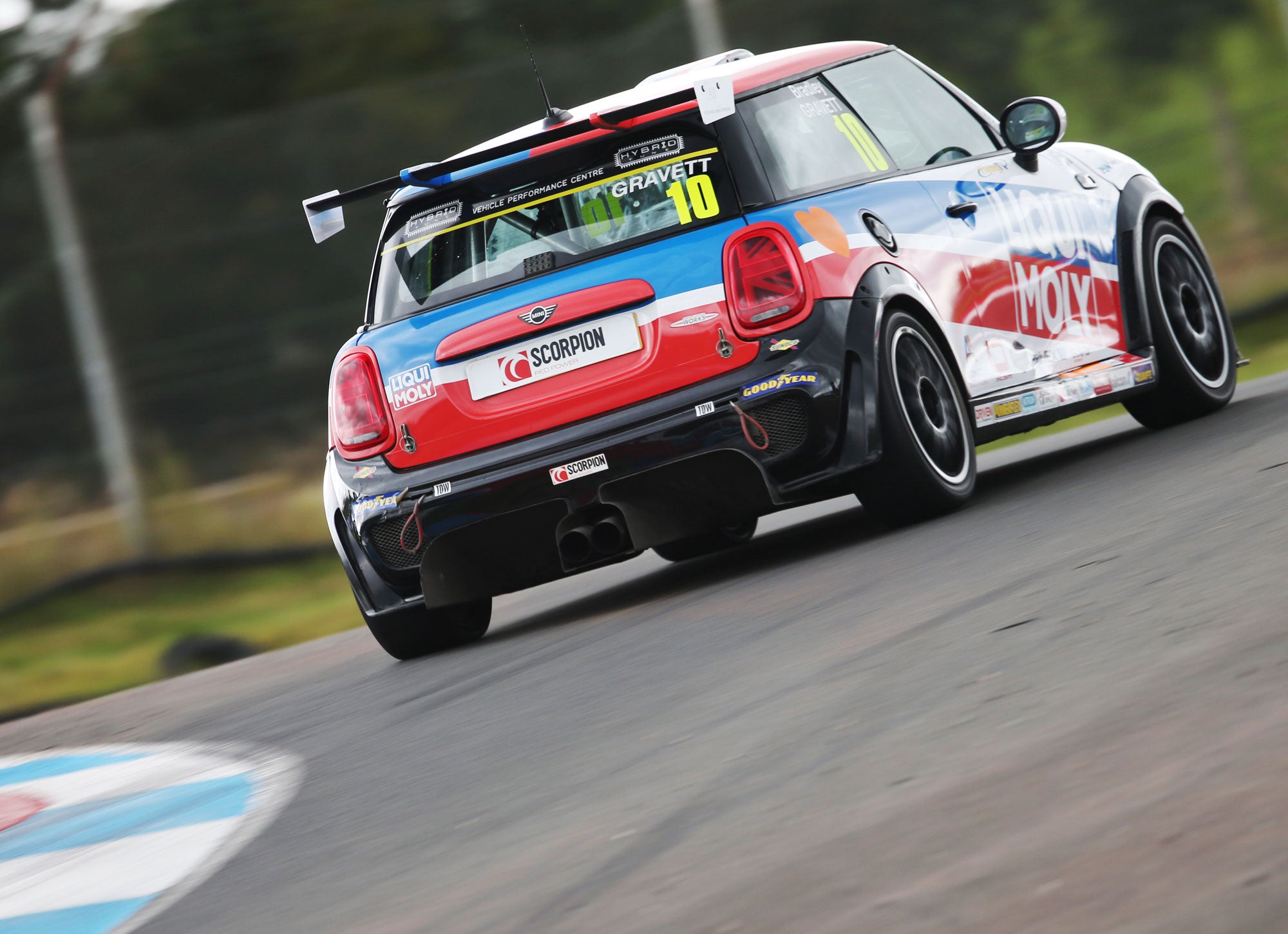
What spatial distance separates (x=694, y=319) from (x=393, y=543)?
1.21 metres

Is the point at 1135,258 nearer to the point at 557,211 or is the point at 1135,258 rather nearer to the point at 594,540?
the point at 557,211

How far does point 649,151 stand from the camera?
648 cm

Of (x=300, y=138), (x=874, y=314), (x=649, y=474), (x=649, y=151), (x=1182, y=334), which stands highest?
(x=300, y=138)

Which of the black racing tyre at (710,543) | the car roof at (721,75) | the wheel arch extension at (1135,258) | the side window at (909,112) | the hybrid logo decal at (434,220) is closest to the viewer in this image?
the car roof at (721,75)

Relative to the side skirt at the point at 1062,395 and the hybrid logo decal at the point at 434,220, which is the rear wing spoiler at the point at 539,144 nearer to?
the hybrid logo decal at the point at 434,220

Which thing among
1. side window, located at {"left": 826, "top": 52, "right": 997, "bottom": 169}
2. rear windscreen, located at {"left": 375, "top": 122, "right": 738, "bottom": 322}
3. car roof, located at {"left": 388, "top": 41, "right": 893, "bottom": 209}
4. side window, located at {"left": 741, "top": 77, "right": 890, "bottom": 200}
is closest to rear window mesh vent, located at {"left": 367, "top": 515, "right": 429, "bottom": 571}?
rear windscreen, located at {"left": 375, "top": 122, "right": 738, "bottom": 322}

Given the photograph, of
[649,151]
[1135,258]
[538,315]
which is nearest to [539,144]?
[649,151]

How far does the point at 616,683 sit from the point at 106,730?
2742 millimetres

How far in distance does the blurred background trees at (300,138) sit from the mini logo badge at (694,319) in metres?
7.57

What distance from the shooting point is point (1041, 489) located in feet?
23.6

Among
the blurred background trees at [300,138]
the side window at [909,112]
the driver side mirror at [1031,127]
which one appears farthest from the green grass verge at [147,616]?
the driver side mirror at [1031,127]

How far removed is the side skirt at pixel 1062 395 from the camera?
6.77m

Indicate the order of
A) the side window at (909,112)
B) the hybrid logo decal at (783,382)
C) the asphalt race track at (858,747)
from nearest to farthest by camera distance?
the asphalt race track at (858,747) → the hybrid logo decal at (783,382) → the side window at (909,112)

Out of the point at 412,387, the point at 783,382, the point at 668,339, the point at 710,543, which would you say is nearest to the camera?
the point at 783,382
